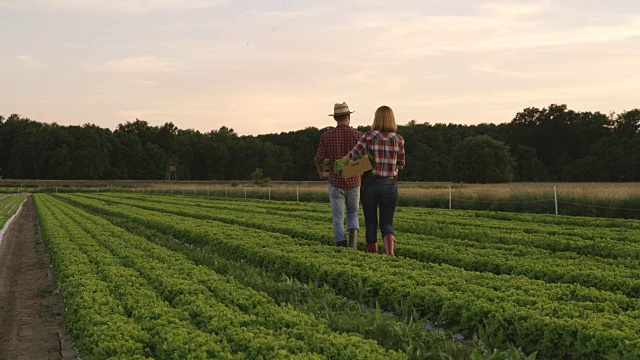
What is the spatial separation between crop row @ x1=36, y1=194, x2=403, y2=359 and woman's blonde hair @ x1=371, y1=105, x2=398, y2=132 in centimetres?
347

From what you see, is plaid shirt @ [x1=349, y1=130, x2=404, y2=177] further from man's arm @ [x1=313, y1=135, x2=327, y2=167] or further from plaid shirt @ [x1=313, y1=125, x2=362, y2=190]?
man's arm @ [x1=313, y1=135, x2=327, y2=167]

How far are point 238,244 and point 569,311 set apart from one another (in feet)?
24.3

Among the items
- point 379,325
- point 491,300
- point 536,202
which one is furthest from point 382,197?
point 536,202

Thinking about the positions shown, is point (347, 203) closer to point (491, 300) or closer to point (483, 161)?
point (491, 300)

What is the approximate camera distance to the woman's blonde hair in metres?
9.53

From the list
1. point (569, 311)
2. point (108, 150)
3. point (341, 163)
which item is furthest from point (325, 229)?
point (108, 150)

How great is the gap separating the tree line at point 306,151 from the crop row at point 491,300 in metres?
78.4

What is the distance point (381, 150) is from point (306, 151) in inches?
5502

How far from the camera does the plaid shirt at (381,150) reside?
9477mm

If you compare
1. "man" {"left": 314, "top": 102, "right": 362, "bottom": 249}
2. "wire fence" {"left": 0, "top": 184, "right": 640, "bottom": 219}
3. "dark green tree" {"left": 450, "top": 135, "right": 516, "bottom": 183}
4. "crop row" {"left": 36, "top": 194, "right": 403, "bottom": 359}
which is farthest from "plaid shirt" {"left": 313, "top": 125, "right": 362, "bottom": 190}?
"dark green tree" {"left": 450, "top": 135, "right": 516, "bottom": 183}

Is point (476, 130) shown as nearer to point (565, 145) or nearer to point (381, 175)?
point (565, 145)

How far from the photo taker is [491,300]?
6.11m

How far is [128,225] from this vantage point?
766 inches

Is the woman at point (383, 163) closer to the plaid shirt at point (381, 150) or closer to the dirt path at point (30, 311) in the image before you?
the plaid shirt at point (381, 150)
